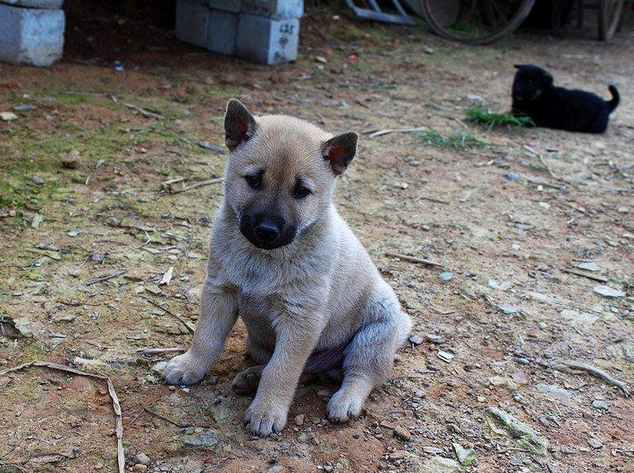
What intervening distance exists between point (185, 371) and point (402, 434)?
1093 millimetres

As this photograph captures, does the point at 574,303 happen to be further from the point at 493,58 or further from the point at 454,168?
the point at 493,58

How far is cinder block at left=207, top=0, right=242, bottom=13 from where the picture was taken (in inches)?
357

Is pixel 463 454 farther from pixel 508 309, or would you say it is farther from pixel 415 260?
pixel 415 260

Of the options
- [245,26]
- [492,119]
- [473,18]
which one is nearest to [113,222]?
[245,26]

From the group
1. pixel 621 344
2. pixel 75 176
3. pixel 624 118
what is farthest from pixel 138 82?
pixel 624 118

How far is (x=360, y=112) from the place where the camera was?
832 centimetres

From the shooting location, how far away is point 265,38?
9.10 metres

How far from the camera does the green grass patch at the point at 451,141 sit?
25.2 feet

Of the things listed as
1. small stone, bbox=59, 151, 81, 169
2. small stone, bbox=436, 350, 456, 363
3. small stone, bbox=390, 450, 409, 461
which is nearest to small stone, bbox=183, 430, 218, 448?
small stone, bbox=390, 450, 409, 461

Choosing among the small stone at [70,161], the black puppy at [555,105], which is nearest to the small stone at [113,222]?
the small stone at [70,161]

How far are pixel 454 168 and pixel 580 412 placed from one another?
3.63 meters

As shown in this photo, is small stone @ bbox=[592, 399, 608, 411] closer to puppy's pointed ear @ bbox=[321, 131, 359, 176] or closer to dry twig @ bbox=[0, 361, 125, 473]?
puppy's pointed ear @ bbox=[321, 131, 359, 176]

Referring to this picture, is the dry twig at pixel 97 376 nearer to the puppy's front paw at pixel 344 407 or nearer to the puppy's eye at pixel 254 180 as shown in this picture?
the puppy's front paw at pixel 344 407

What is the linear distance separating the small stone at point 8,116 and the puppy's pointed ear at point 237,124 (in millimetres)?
3589
